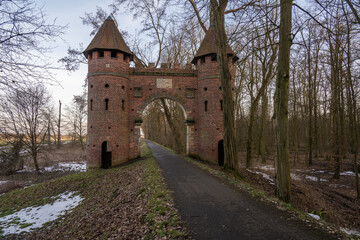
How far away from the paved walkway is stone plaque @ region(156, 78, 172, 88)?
33.3 feet

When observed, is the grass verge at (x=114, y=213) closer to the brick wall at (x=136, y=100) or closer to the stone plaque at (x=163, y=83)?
the brick wall at (x=136, y=100)

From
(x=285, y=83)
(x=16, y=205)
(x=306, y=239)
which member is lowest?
(x=16, y=205)

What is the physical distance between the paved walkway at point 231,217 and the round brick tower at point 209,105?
7.83 m

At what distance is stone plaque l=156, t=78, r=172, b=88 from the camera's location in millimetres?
16484

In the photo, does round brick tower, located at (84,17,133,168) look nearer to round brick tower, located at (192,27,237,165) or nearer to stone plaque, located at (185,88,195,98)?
stone plaque, located at (185,88,195,98)

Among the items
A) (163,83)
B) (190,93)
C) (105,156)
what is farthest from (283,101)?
(105,156)

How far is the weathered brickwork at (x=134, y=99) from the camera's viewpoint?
1495cm

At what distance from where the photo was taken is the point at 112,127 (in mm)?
14961

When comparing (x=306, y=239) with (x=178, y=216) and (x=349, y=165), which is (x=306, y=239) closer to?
(x=178, y=216)

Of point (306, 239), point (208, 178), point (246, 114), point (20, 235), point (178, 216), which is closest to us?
point (306, 239)

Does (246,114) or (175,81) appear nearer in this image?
(175,81)

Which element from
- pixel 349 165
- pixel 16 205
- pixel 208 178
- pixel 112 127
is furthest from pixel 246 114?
pixel 16 205

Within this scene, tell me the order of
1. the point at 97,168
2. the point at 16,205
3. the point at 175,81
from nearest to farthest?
the point at 16,205 → the point at 97,168 → the point at 175,81

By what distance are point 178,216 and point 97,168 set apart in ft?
36.9
